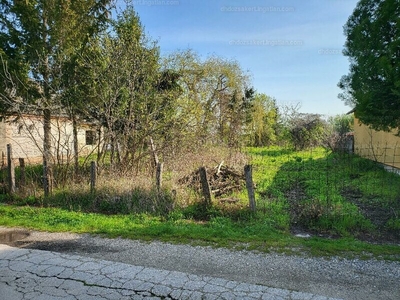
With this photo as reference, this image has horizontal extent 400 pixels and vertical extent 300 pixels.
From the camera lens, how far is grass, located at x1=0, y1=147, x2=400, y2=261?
17.1 feet

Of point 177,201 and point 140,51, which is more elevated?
point 140,51

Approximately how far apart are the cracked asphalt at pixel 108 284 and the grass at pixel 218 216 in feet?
4.46

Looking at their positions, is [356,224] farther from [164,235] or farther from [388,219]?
[164,235]

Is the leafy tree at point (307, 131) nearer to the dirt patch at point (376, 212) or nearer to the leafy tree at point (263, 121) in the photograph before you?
the leafy tree at point (263, 121)

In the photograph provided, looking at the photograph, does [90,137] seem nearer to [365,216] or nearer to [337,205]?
[337,205]

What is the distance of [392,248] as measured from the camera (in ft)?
16.0

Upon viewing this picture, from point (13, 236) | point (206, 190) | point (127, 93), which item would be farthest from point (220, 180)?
point (13, 236)

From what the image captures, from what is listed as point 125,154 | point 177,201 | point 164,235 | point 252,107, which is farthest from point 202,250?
point 252,107

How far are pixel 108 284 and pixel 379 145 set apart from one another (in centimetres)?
1633

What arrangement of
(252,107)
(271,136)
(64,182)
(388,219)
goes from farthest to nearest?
(271,136)
(252,107)
(64,182)
(388,219)

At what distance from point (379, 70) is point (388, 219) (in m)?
3.94

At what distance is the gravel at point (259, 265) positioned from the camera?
3572mm

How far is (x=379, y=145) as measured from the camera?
1528 centimetres

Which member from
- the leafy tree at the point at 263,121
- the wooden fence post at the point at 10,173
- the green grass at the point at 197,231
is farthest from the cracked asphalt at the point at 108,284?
the leafy tree at the point at 263,121
